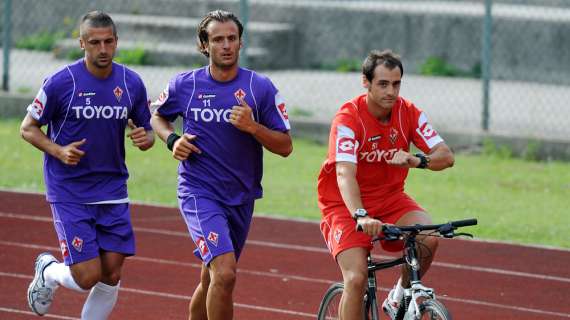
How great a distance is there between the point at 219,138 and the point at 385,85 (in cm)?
100

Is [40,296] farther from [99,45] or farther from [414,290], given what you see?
[414,290]

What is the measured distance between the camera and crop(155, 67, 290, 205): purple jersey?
737cm

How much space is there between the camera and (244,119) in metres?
7.13

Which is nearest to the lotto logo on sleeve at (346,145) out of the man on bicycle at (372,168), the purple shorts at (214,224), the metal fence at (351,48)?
the man on bicycle at (372,168)

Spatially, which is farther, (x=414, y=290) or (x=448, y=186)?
(x=448, y=186)

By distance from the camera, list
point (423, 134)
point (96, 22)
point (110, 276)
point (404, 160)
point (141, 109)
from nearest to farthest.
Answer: point (404, 160) → point (423, 134) → point (96, 22) → point (110, 276) → point (141, 109)

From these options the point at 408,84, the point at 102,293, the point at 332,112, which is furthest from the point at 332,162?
the point at 408,84

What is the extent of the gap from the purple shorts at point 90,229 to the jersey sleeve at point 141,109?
0.49 m

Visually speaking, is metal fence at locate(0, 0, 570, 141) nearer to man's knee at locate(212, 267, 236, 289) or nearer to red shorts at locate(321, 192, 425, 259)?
red shorts at locate(321, 192, 425, 259)

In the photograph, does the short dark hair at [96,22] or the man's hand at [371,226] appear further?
the short dark hair at [96,22]

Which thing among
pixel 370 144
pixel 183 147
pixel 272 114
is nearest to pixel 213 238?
pixel 183 147

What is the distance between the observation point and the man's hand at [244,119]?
713 centimetres

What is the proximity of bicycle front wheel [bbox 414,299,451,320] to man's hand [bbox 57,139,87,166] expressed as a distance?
2.13 m

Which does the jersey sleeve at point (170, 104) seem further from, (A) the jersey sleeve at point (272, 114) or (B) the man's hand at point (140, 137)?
(A) the jersey sleeve at point (272, 114)
